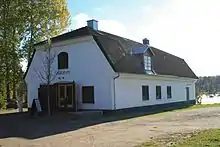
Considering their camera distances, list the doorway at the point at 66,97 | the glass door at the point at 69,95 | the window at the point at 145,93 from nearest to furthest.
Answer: the doorway at the point at 66,97
the glass door at the point at 69,95
the window at the point at 145,93

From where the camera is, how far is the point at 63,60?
26906mm

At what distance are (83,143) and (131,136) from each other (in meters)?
2.08

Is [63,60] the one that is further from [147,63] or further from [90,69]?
[147,63]

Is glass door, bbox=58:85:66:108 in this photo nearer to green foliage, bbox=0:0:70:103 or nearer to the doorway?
the doorway

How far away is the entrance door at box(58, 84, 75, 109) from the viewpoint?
25513 mm

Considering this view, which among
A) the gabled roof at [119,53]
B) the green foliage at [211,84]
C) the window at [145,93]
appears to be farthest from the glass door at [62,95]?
the green foliage at [211,84]

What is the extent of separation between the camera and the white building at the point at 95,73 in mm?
24391

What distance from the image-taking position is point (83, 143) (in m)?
11.6

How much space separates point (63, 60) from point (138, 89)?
6.34 metres

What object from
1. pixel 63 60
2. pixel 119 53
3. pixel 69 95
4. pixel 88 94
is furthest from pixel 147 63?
pixel 69 95

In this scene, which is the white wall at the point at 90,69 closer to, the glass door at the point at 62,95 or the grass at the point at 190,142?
the glass door at the point at 62,95

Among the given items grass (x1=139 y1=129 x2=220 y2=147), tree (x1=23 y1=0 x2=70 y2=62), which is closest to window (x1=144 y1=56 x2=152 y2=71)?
tree (x1=23 y1=0 x2=70 y2=62)

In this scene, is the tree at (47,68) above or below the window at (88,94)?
above

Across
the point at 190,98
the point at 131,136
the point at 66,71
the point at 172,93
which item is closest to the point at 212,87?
the point at 190,98
